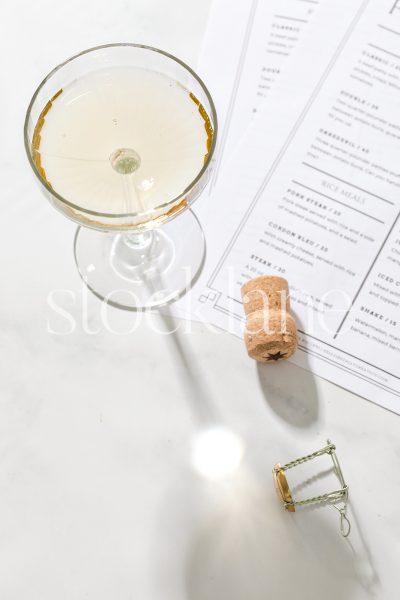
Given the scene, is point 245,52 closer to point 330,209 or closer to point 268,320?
point 330,209

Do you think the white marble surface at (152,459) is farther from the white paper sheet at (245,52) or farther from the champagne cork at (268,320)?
the white paper sheet at (245,52)

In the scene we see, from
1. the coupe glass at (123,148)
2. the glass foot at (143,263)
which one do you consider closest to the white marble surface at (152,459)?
the glass foot at (143,263)

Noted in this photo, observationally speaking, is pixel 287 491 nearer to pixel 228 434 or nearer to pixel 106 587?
pixel 228 434

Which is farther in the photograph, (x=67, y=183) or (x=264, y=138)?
(x=264, y=138)

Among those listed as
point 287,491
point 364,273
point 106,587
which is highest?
point 364,273

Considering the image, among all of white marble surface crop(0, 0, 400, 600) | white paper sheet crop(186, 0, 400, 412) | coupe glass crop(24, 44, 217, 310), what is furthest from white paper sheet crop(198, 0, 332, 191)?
white marble surface crop(0, 0, 400, 600)

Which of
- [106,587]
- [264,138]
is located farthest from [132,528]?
[264,138]

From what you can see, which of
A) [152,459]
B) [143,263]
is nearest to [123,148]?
[143,263]
